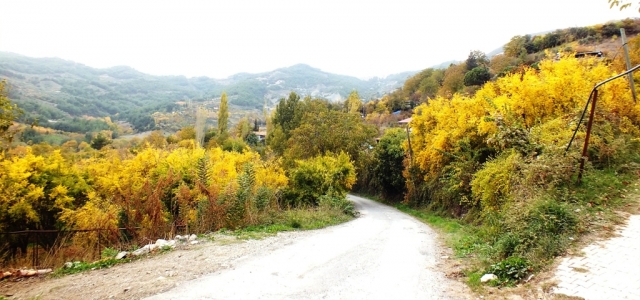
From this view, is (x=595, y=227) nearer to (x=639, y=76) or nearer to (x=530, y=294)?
(x=530, y=294)

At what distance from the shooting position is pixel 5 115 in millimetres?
10172

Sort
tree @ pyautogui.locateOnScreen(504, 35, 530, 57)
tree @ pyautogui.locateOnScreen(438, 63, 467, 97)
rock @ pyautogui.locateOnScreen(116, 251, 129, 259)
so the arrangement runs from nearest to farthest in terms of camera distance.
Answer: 1. rock @ pyautogui.locateOnScreen(116, 251, 129, 259)
2. tree @ pyautogui.locateOnScreen(438, 63, 467, 97)
3. tree @ pyautogui.locateOnScreen(504, 35, 530, 57)

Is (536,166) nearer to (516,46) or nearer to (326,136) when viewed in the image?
(326,136)

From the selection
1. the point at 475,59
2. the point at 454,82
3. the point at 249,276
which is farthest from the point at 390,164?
the point at 475,59

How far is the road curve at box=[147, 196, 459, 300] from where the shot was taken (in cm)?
625

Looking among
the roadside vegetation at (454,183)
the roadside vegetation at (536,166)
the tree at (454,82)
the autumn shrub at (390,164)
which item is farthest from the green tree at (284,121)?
the tree at (454,82)

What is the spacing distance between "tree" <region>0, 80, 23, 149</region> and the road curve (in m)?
8.10

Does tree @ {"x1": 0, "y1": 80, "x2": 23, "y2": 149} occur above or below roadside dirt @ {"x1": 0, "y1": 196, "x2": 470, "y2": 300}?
above

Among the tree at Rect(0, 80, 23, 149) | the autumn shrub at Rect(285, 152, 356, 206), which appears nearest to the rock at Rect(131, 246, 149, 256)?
the tree at Rect(0, 80, 23, 149)

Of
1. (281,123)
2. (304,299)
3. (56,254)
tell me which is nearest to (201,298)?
(304,299)

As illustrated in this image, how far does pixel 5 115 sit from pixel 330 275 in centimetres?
1070

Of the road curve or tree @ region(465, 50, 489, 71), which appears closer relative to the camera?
the road curve

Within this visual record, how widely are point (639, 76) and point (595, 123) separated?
5.72 metres

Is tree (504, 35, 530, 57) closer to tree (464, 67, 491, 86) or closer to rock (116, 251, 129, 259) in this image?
tree (464, 67, 491, 86)
